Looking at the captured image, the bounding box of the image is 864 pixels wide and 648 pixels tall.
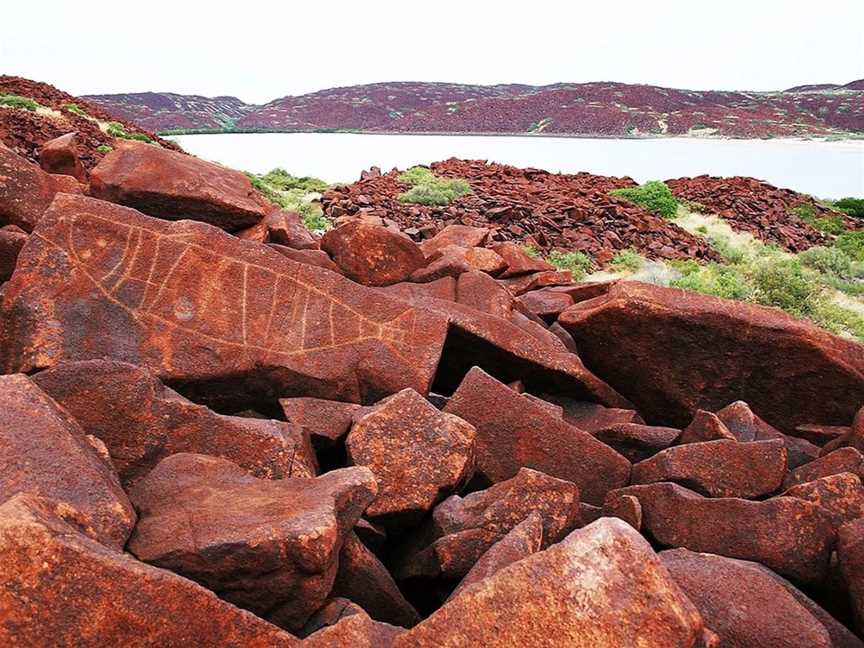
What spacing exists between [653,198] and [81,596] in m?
19.6

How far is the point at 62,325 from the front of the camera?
4.17 metres

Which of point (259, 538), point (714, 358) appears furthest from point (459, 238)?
point (259, 538)

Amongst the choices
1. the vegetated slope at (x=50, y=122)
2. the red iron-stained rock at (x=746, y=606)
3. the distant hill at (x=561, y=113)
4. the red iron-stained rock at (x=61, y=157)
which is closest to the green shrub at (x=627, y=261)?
the red iron-stained rock at (x=61, y=157)

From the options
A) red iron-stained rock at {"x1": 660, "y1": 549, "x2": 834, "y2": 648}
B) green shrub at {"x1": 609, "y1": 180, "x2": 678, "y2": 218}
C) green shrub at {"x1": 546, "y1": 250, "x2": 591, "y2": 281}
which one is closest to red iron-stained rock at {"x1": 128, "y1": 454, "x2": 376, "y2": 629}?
red iron-stained rock at {"x1": 660, "y1": 549, "x2": 834, "y2": 648}

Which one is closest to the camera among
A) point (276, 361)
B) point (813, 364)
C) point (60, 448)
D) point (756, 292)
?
point (60, 448)

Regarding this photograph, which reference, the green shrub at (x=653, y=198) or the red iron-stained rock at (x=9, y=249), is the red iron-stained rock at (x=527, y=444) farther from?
the green shrub at (x=653, y=198)

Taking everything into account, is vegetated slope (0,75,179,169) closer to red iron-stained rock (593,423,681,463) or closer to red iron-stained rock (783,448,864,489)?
red iron-stained rock (593,423,681,463)

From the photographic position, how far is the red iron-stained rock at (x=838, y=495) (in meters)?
3.25

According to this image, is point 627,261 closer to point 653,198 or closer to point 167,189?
point 653,198

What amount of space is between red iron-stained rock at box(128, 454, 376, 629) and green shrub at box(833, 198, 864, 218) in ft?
86.0

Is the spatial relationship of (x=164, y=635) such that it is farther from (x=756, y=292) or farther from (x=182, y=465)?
(x=756, y=292)

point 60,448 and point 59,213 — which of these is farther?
point 59,213

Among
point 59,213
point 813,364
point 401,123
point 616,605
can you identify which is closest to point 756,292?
point 813,364

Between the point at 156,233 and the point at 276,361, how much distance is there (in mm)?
1091
